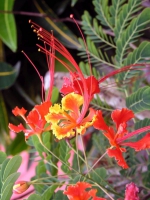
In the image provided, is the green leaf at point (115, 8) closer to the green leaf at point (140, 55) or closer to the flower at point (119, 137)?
the green leaf at point (140, 55)

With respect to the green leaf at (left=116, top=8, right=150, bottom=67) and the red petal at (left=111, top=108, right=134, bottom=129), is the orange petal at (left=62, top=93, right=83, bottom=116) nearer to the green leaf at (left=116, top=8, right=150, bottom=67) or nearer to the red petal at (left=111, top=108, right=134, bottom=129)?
the red petal at (left=111, top=108, right=134, bottom=129)

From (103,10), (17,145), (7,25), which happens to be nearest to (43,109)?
(103,10)

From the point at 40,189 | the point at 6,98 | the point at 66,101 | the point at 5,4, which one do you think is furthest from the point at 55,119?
the point at 6,98

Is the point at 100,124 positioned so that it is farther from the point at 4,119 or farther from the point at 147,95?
the point at 4,119

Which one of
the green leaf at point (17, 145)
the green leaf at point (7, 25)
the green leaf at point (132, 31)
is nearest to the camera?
the green leaf at point (132, 31)

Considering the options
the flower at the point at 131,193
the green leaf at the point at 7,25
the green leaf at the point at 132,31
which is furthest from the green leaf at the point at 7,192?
the green leaf at the point at 7,25

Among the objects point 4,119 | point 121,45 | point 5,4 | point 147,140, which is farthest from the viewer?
point 4,119
